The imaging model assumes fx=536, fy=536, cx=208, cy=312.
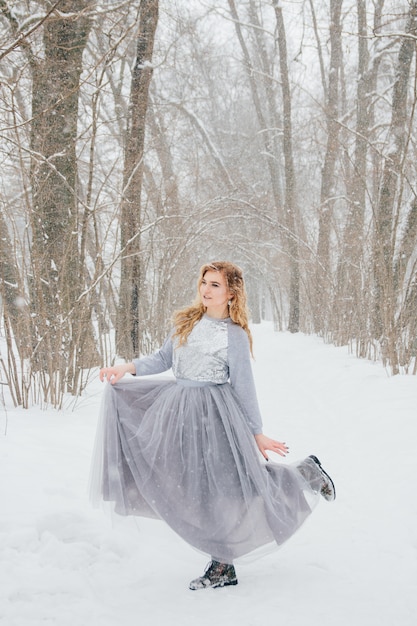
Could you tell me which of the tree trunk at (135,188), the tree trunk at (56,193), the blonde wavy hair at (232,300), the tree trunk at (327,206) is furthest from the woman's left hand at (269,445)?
the tree trunk at (327,206)

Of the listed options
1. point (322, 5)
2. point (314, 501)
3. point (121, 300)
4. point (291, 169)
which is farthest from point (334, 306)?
point (322, 5)

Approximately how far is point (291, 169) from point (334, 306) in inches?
240

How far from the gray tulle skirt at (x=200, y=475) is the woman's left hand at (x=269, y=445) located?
0.11ft

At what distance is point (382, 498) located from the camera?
3.21m

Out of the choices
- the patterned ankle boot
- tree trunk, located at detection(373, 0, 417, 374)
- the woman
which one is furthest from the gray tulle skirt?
tree trunk, located at detection(373, 0, 417, 374)

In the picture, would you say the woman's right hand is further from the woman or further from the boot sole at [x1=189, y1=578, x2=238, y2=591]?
the boot sole at [x1=189, y1=578, x2=238, y2=591]

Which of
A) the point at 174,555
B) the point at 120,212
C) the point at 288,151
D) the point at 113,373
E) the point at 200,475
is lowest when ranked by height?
the point at 174,555

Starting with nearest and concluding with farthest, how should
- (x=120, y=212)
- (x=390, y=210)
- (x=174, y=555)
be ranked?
(x=174, y=555), (x=120, y=212), (x=390, y=210)

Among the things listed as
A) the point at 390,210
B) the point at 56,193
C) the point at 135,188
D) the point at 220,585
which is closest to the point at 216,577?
the point at 220,585

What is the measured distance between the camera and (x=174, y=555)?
2.60m

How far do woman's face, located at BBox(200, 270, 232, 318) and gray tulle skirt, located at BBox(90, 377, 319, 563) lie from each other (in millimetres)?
369

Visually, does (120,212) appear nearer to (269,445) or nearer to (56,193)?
(56,193)

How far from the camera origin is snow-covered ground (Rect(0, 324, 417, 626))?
2033 mm

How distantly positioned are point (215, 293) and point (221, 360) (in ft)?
1.04
